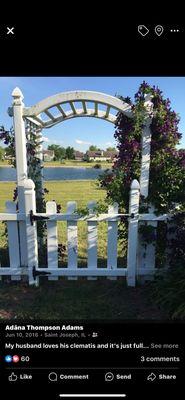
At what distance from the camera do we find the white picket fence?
248 cm

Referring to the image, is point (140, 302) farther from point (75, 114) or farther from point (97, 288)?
point (75, 114)

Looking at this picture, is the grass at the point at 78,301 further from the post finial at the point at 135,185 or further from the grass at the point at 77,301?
the post finial at the point at 135,185

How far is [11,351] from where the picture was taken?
1.12m

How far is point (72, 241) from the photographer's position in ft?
8.60

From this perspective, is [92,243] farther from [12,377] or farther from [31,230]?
[12,377]

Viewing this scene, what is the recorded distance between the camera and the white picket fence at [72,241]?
8.15 feet
